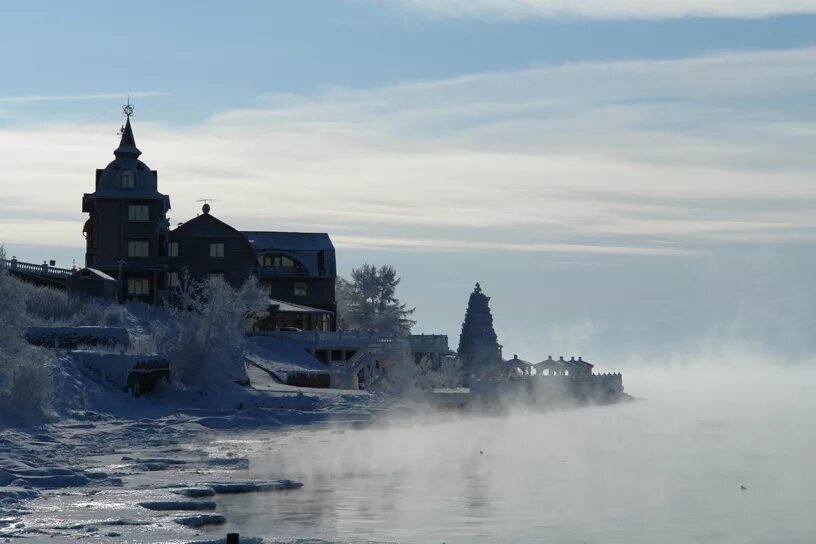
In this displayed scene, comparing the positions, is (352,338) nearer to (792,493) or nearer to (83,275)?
(83,275)

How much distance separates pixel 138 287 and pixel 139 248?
9.48 feet

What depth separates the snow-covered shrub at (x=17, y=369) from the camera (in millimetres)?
58281

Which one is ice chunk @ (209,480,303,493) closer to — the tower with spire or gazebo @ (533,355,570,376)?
the tower with spire

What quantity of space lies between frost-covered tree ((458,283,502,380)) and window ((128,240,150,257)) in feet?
81.8

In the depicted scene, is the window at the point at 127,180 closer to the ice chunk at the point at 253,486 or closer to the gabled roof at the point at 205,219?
the gabled roof at the point at 205,219

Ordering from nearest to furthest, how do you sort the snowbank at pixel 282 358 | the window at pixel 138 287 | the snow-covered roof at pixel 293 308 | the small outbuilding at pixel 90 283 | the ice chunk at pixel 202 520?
the ice chunk at pixel 202 520 < the snowbank at pixel 282 358 < the small outbuilding at pixel 90 283 < the window at pixel 138 287 < the snow-covered roof at pixel 293 308

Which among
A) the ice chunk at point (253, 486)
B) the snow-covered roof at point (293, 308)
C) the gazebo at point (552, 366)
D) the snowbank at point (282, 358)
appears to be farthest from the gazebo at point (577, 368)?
the ice chunk at point (253, 486)

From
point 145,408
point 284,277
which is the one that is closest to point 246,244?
point 284,277

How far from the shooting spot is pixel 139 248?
98.8 m

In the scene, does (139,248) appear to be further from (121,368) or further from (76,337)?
(121,368)

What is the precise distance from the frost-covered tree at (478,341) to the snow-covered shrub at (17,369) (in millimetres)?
50014

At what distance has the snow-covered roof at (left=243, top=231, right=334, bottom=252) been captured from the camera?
364ft

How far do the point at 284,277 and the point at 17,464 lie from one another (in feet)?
211

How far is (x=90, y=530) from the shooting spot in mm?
35656
